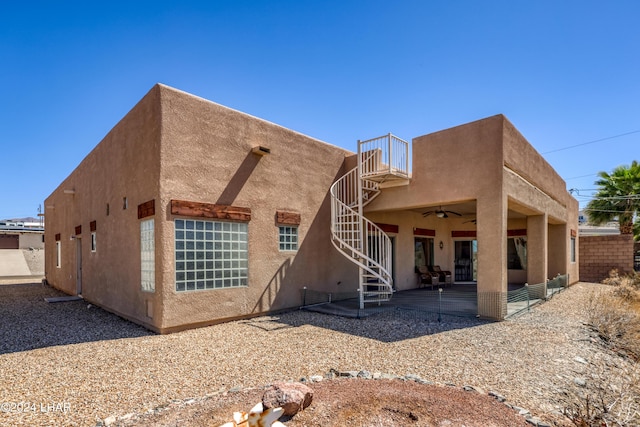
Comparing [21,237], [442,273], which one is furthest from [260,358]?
[21,237]

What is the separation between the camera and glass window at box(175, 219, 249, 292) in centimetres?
737

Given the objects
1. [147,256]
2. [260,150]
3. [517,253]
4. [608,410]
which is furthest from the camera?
[517,253]

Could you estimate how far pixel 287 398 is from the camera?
3.31m

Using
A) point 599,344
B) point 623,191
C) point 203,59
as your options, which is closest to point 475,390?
point 599,344

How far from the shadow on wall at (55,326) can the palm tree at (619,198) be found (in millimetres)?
21592

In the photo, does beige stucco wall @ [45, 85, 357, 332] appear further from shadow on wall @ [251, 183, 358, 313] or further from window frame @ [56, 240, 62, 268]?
window frame @ [56, 240, 62, 268]

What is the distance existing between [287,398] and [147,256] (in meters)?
5.57

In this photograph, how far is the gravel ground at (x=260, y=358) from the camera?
4.07 metres

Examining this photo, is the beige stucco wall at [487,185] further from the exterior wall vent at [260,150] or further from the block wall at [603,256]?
the block wall at [603,256]

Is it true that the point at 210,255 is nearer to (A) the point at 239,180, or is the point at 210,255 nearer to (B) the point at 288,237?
(A) the point at 239,180

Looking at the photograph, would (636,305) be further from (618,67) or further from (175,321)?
(175,321)

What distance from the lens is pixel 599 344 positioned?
21.5 feet

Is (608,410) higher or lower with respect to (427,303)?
higher

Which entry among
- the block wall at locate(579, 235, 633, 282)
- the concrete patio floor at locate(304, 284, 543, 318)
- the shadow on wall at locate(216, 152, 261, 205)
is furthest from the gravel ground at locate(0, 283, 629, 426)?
the block wall at locate(579, 235, 633, 282)
